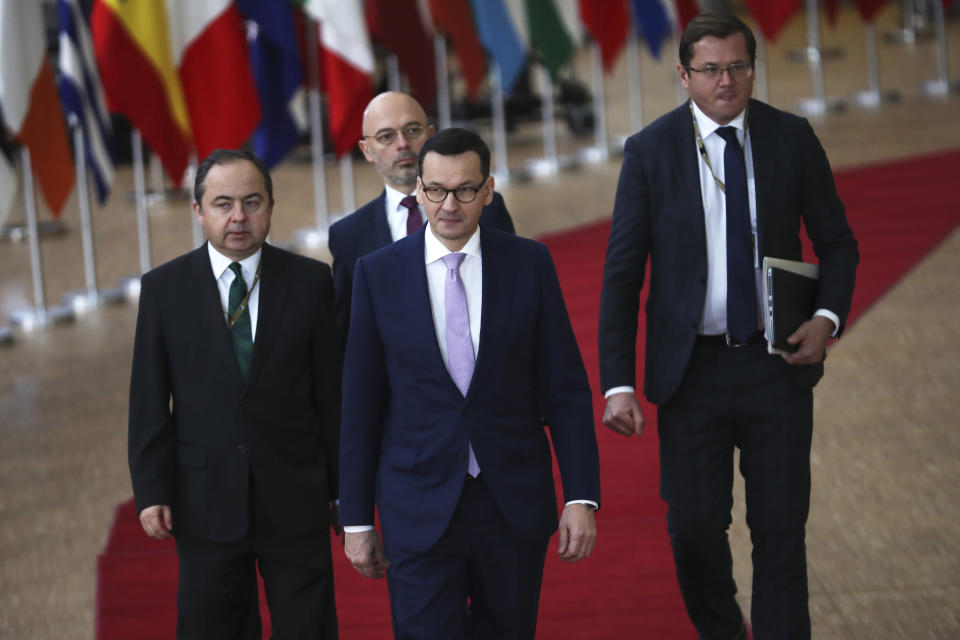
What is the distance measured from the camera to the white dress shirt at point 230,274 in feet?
11.6

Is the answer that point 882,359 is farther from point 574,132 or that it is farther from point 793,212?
point 574,132

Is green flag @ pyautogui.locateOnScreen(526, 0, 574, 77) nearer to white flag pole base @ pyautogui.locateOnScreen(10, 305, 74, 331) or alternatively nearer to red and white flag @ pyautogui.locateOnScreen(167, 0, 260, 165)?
red and white flag @ pyautogui.locateOnScreen(167, 0, 260, 165)

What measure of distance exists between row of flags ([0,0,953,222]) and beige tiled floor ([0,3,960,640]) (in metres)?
1.14

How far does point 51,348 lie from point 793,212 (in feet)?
19.3

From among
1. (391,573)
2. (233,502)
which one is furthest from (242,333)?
(391,573)

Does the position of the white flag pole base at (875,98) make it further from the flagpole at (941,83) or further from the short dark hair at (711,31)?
the short dark hair at (711,31)

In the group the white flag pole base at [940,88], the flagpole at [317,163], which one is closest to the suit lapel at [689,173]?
the flagpole at [317,163]

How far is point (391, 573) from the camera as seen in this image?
3248mm

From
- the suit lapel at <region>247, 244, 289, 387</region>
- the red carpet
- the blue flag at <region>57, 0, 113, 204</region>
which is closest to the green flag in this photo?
the blue flag at <region>57, 0, 113, 204</region>

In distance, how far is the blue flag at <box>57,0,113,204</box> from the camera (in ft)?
30.5

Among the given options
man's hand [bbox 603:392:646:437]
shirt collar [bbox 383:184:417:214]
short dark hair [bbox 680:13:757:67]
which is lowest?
man's hand [bbox 603:392:646:437]

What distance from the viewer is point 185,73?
28.7 ft

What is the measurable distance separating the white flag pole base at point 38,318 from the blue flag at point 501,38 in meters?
4.10

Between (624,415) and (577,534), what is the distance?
0.64m
